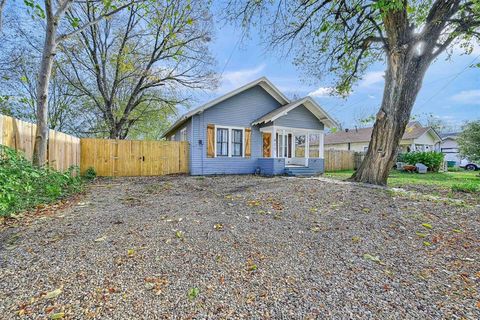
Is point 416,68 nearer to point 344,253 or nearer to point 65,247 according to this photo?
point 344,253

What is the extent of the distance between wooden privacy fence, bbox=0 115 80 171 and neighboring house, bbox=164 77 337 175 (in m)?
5.00

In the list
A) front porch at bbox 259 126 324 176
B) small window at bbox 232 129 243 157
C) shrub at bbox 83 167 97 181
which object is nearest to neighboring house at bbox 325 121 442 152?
front porch at bbox 259 126 324 176

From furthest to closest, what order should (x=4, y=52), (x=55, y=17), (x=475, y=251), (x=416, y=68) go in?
(x=4, y=52) < (x=416, y=68) < (x=55, y=17) < (x=475, y=251)

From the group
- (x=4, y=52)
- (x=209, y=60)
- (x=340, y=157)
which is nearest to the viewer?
(x=4, y=52)

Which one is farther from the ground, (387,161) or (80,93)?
(80,93)

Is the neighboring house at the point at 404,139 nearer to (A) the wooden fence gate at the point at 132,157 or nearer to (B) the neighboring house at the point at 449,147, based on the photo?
(B) the neighboring house at the point at 449,147

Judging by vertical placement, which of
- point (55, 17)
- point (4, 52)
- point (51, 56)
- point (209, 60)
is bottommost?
point (51, 56)

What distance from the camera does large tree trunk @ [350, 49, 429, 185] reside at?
7797 mm

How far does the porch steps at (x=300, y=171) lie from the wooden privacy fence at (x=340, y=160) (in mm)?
5808

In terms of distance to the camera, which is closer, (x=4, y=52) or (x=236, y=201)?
(x=236, y=201)

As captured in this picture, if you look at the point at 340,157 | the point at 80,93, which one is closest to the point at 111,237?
the point at 80,93

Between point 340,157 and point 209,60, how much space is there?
1260 centimetres

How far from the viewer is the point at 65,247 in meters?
2.74

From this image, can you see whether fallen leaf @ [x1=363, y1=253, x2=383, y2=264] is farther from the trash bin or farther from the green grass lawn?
the trash bin
